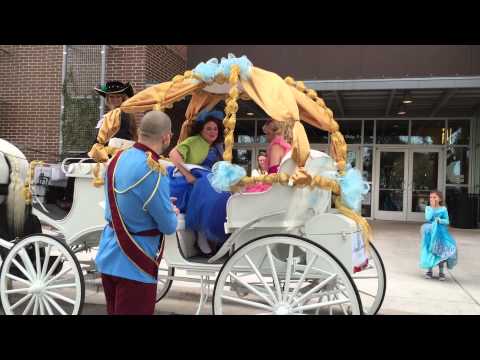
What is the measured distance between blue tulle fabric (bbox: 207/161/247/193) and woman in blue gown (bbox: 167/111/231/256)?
505 millimetres

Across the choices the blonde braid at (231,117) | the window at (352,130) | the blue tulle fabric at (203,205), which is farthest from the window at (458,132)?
the blonde braid at (231,117)

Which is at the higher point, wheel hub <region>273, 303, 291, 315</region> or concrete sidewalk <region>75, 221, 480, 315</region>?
wheel hub <region>273, 303, 291, 315</region>

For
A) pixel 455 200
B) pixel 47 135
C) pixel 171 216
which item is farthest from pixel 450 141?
pixel 171 216

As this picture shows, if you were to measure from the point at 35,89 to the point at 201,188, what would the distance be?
9.86m

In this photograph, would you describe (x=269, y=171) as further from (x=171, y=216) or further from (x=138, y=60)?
(x=138, y=60)

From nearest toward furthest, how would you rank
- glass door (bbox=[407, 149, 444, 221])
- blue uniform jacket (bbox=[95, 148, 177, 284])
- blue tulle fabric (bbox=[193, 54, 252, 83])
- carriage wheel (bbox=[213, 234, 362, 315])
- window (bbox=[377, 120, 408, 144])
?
blue uniform jacket (bbox=[95, 148, 177, 284]) → carriage wheel (bbox=[213, 234, 362, 315]) → blue tulle fabric (bbox=[193, 54, 252, 83]) → glass door (bbox=[407, 149, 444, 221]) → window (bbox=[377, 120, 408, 144])

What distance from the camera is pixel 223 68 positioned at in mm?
3895

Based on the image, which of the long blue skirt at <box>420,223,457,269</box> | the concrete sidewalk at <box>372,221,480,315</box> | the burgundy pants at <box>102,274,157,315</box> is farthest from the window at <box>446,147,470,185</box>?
the burgundy pants at <box>102,274,157,315</box>

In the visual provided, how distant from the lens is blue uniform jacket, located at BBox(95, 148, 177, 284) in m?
2.69

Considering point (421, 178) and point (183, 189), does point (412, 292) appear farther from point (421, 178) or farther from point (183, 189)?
point (421, 178)

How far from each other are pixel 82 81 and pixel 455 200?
10.7 metres

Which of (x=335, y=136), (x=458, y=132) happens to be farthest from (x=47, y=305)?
(x=458, y=132)

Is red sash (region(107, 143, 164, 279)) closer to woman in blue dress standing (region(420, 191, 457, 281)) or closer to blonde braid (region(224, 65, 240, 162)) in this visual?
blonde braid (region(224, 65, 240, 162))

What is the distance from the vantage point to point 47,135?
40.1ft
